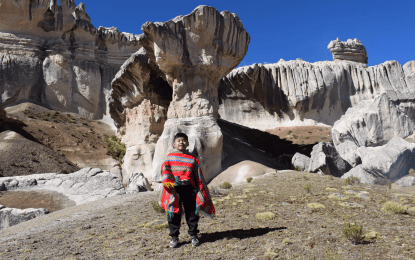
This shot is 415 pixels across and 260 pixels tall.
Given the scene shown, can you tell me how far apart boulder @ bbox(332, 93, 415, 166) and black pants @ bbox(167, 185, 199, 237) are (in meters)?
12.7

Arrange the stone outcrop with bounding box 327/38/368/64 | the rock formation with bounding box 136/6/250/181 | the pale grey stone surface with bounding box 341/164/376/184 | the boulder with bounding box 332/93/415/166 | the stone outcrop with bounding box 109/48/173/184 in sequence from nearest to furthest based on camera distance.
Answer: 1. the pale grey stone surface with bounding box 341/164/376/184
2. the rock formation with bounding box 136/6/250/181
3. the boulder with bounding box 332/93/415/166
4. the stone outcrop with bounding box 109/48/173/184
5. the stone outcrop with bounding box 327/38/368/64

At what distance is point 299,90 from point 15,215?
104 feet

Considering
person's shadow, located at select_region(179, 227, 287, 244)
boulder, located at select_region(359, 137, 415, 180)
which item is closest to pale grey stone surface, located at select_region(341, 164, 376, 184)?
boulder, located at select_region(359, 137, 415, 180)

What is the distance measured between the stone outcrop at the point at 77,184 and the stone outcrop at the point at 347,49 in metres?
36.0

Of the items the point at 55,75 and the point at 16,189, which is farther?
the point at 55,75

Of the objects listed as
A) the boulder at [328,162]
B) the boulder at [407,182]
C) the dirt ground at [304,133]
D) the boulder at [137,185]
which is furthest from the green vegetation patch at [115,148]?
the boulder at [407,182]

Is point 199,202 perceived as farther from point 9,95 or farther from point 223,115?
point 9,95

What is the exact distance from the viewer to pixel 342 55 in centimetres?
4088

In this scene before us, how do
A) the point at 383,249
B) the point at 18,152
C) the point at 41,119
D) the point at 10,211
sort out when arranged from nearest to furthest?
the point at 383,249 → the point at 10,211 → the point at 18,152 → the point at 41,119

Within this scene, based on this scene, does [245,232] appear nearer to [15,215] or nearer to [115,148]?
[15,215]

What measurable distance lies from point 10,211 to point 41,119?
2559cm

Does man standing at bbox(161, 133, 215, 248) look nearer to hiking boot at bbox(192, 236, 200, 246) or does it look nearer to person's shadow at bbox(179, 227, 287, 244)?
hiking boot at bbox(192, 236, 200, 246)

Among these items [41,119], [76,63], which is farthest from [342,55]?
[41,119]

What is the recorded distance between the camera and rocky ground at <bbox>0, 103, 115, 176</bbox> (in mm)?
22672
